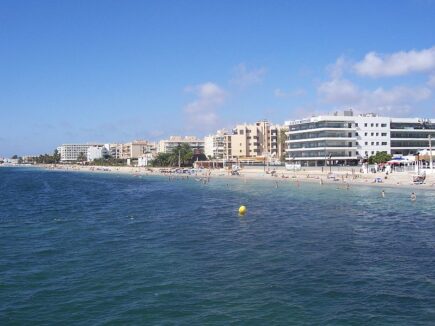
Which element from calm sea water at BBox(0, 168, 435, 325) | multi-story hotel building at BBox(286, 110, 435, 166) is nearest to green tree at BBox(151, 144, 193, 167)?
multi-story hotel building at BBox(286, 110, 435, 166)

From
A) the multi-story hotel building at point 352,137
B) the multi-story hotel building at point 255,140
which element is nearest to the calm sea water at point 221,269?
the multi-story hotel building at point 352,137

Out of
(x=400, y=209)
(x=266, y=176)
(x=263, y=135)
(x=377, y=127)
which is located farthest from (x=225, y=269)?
(x=263, y=135)

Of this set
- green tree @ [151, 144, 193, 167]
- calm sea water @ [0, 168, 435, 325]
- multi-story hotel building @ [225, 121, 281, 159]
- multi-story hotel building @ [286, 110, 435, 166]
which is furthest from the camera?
green tree @ [151, 144, 193, 167]

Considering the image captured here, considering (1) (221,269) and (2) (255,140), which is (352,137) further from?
(1) (221,269)

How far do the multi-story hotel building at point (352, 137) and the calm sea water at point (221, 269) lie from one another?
73.8 m

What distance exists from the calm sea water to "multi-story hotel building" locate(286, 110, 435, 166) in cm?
7381

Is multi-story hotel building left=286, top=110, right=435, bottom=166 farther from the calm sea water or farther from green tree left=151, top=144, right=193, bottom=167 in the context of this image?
the calm sea water

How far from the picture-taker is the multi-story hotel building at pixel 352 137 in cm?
11806

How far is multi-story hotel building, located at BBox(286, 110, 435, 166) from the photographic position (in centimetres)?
11806

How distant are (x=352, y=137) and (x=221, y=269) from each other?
333ft

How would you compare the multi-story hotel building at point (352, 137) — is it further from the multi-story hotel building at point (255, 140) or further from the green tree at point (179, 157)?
the green tree at point (179, 157)

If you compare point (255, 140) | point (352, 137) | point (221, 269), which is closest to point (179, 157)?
point (255, 140)

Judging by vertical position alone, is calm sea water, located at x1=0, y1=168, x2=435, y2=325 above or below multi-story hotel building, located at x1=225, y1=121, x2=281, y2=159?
below

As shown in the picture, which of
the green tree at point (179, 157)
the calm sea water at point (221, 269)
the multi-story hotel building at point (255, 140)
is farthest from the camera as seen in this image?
the green tree at point (179, 157)
